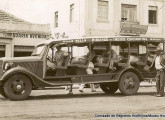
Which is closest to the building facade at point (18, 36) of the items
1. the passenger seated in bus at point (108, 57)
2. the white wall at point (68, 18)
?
the white wall at point (68, 18)

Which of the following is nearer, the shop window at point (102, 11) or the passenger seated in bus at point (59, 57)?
the passenger seated in bus at point (59, 57)

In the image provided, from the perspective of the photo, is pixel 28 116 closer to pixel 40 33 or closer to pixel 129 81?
pixel 129 81

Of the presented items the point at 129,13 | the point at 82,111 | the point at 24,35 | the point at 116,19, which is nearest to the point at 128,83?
the point at 82,111

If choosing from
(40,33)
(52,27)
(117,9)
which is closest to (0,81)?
(40,33)

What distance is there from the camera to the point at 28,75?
40.3 feet

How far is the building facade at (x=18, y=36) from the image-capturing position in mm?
27766

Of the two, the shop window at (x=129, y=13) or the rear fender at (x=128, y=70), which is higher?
the shop window at (x=129, y=13)

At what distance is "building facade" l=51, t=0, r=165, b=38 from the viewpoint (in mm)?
29531

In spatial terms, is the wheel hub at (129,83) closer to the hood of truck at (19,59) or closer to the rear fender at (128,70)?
the rear fender at (128,70)

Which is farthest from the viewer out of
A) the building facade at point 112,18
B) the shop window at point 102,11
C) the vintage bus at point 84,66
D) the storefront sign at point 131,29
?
the storefront sign at point 131,29

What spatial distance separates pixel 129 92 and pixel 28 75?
3.98 meters

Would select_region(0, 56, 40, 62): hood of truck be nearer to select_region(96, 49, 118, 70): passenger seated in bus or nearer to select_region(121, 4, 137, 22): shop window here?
select_region(96, 49, 118, 70): passenger seated in bus

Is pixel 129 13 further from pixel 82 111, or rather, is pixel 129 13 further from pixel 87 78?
pixel 82 111

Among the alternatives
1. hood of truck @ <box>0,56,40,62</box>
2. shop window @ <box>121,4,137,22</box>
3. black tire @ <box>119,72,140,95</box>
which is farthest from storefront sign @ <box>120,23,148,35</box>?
hood of truck @ <box>0,56,40,62</box>
